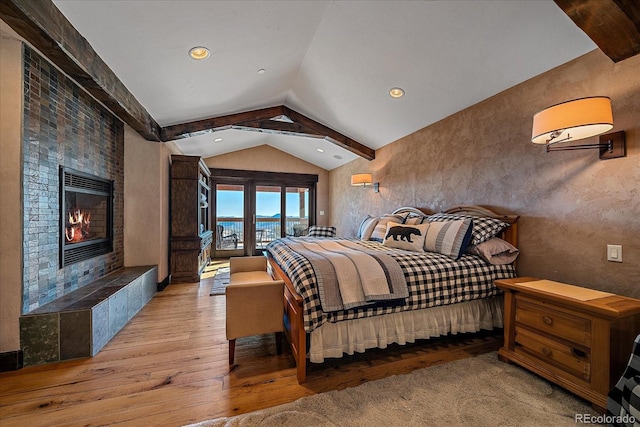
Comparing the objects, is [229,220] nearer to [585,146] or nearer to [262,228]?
[262,228]

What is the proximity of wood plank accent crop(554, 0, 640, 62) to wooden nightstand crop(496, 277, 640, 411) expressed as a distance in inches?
65.7

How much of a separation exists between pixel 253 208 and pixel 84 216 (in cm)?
411

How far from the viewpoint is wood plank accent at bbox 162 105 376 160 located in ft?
12.9

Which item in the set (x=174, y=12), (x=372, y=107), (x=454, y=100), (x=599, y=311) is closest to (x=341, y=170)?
(x=372, y=107)

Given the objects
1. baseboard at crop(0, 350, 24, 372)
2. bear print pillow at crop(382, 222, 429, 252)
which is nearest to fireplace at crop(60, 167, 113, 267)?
baseboard at crop(0, 350, 24, 372)

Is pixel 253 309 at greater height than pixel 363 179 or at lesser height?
lesser

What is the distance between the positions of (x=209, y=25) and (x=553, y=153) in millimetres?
3107

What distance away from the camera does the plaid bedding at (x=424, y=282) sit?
1.80 metres

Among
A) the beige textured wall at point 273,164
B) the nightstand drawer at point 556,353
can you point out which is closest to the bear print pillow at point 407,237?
the nightstand drawer at point 556,353

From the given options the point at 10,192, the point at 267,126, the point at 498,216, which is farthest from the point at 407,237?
the point at 10,192

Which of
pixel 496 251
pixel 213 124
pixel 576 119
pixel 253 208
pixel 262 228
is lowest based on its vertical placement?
pixel 262 228

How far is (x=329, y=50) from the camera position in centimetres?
279
